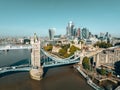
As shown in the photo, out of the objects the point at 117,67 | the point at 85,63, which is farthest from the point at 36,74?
the point at 117,67

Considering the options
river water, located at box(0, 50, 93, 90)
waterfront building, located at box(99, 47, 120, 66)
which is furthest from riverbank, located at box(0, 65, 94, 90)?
waterfront building, located at box(99, 47, 120, 66)

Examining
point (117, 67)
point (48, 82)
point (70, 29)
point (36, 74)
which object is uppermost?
point (70, 29)

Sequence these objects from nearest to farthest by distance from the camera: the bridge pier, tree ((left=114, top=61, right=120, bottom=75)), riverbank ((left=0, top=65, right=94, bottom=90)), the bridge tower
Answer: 1. riverbank ((left=0, top=65, right=94, bottom=90))
2. the bridge pier
3. the bridge tower
4. tree ((left=114, top=61, right=120, bottom=75))

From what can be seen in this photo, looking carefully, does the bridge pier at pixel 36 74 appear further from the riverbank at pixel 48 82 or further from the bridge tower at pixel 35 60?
the riverbank at pixel 48 82

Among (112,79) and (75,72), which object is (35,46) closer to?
(75,72)

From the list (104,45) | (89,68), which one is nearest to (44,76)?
(89,68)

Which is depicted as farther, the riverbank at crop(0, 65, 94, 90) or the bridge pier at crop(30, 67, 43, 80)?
the bridge pier at crop(30, 67, 43, 80)

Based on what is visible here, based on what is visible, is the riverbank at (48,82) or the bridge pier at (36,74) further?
the bridge pier at (36,74)

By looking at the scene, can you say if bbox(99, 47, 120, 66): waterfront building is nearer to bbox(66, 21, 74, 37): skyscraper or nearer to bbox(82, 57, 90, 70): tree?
bbox(82, 57, 90, 70): tree

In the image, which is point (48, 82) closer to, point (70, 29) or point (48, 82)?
point (48, 82)

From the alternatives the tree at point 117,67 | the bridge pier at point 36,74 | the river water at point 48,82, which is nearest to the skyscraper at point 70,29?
the tree at point 117,67

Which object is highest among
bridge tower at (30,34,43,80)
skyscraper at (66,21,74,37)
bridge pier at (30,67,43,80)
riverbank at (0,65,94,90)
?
skyscraper at (66,21,74,37)
